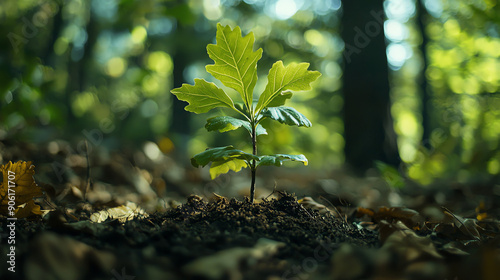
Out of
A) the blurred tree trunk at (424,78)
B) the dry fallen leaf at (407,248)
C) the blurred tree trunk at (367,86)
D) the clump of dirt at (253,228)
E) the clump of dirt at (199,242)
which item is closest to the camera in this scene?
the clump of dirt at (199,242)

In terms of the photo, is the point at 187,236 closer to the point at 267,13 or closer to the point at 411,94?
the point at 267,13

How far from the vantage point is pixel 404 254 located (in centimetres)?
96

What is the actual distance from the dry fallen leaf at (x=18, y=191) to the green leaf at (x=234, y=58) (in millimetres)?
956

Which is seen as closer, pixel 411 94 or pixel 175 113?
pixel 175 113

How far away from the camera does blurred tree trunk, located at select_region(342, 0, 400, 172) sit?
489 centimetres

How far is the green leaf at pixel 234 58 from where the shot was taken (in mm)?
1379

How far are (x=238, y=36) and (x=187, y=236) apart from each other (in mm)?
853

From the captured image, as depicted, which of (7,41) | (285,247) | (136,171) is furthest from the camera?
(136,171)

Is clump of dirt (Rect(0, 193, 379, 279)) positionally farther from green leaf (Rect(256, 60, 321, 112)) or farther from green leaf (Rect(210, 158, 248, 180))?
green leaf (Rect(256, 60, 321, 112))

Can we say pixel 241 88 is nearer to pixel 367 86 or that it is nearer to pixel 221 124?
pixel 221 124

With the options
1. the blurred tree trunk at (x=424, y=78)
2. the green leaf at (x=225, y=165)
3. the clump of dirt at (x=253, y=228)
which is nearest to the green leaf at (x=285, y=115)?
the green leaf at (x=225, y=165)

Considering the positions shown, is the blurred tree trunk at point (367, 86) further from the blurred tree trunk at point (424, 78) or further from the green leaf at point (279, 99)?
the blurred tree trunk at point (424, 78)

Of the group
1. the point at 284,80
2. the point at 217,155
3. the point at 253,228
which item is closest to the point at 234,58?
the point at 284,80

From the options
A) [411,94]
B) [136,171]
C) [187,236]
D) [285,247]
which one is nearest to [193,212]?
[187,236]
